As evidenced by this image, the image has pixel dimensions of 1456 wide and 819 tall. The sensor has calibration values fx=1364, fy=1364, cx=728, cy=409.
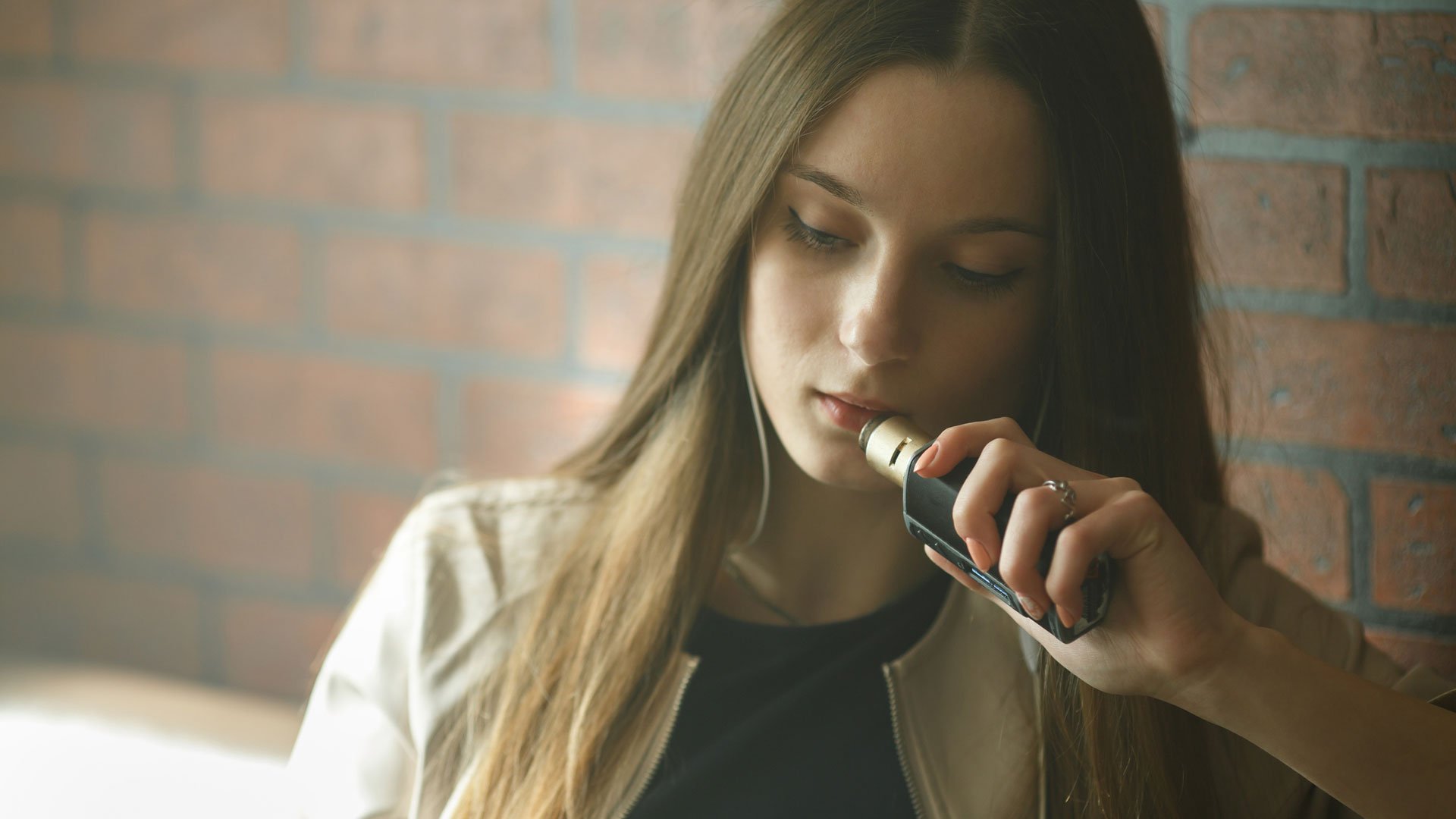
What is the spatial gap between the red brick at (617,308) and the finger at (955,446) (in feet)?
1.60

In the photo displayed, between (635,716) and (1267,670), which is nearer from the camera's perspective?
(1267,670)

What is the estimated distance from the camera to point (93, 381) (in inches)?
55.2

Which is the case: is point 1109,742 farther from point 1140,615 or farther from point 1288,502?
point 1288,502

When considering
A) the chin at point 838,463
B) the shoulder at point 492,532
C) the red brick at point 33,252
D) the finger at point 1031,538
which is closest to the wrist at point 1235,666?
the finger at point 1031,538

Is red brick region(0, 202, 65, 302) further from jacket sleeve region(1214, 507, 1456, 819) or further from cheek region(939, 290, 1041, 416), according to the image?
jacket sleeve region(1214, 507, 1456, 819)

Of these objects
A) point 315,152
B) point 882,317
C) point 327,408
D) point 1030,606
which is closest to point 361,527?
point 327,408

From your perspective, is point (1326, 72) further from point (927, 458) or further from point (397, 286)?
point (397, 286)

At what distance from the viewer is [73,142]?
1345 mm

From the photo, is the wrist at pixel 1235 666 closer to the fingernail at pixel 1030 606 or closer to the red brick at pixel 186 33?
the fingernail at pixel 1030 606

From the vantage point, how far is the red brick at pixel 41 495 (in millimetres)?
1438

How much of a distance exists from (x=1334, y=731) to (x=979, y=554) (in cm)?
22

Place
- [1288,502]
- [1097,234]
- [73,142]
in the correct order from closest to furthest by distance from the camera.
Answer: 1. [1097,234]
2. [1288,502]
3. [73,142]

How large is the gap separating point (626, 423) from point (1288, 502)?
488mm

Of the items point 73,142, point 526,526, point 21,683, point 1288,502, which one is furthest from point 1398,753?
point 73,142
